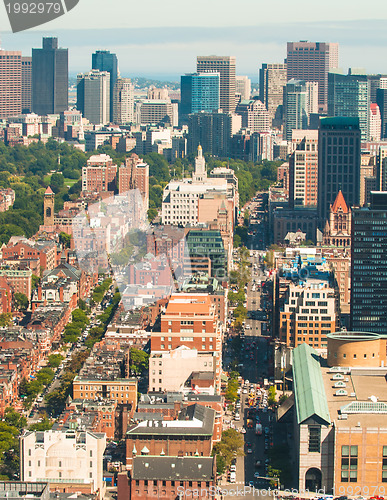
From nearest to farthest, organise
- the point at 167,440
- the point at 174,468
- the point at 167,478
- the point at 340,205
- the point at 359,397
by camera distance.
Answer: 1. the point at 167,478
2. the point at 174,468
3. the point at 167,440
4. the point at 359,397
5. the point at 340,205

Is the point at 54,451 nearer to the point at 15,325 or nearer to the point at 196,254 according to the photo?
the point at 15,325

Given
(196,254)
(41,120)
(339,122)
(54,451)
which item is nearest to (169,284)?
(196,254)

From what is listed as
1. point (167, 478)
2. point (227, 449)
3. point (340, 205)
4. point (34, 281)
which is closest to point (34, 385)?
point (227, 449)

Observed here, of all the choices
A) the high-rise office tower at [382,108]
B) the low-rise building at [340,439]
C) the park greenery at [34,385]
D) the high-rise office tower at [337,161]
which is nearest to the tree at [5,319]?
the park greenery at [34,385]

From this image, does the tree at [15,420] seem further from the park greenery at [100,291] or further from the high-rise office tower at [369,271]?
the park greenery at [100,291]

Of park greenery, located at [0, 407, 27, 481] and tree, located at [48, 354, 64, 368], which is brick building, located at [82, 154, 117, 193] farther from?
park greenery, located at [0, 407, 27, 481]

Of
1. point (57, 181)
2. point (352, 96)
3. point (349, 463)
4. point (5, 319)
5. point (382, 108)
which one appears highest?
point (352, 96)

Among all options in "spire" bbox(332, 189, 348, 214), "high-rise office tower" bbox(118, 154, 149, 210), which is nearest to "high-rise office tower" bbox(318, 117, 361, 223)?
"spire" bbox(332, 189, 348, 214)

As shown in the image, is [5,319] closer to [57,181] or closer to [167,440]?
[167,440]
